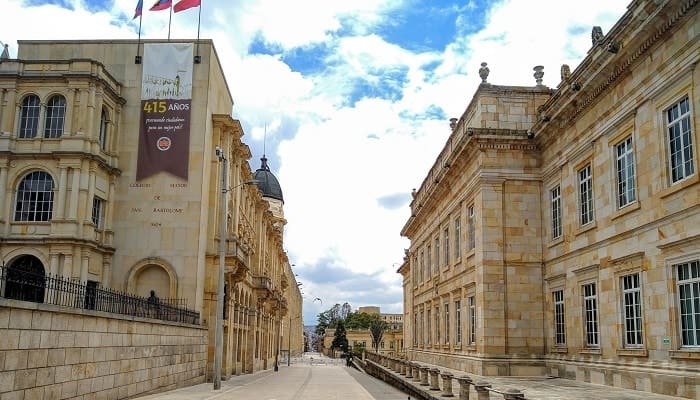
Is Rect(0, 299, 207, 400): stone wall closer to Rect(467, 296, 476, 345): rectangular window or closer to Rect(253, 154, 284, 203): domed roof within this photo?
Rect(467, 296, 476, 345): rectangular window

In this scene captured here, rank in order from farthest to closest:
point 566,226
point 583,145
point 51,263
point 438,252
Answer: point 438,252 → point 51,263 → point 566,226 → point 583,145

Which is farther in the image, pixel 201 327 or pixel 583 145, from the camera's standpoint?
pixel 201 327

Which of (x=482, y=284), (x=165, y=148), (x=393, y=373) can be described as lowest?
(x=393, y=373)

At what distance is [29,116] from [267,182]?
5756 centimetres

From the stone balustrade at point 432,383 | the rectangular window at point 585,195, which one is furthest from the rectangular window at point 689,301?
the rectangular window at point 585,195

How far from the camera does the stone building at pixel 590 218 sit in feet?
52.0

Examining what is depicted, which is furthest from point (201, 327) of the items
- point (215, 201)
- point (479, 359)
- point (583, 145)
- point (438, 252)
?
point (583, 145)

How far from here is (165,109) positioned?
32.5 m

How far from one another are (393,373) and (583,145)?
1578cm

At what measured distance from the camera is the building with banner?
95.2 feet

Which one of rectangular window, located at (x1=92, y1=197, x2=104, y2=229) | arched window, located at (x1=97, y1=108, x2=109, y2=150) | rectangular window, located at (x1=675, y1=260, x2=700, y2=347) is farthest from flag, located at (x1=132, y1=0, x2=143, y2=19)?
rectangular window, located at (x1=675, y1=260, x2=700, y2=347)

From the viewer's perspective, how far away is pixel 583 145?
2186cm

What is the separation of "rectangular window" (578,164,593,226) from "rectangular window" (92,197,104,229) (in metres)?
20.7

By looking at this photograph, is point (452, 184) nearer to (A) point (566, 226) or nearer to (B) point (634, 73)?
→ (A) point (566, 226)
